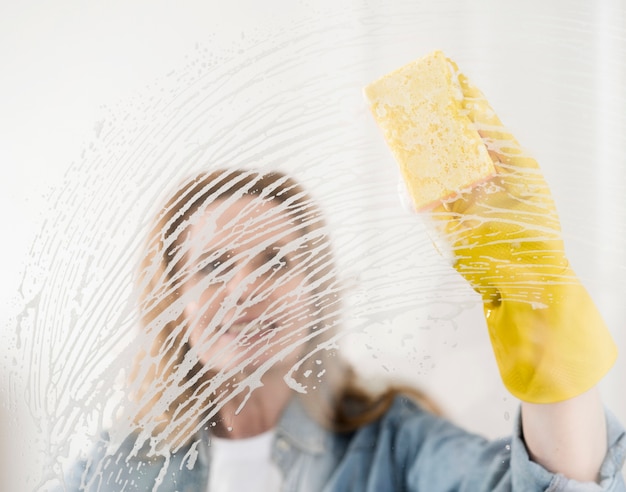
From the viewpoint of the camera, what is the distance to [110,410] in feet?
1.70

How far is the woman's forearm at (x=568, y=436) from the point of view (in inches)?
19.1

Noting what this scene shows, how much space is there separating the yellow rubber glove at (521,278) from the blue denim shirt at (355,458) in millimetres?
57

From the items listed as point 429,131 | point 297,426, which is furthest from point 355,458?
point 429,131

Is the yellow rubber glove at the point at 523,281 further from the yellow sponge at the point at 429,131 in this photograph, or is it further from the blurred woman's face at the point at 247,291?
the blurred woman's face at the point at 247,291

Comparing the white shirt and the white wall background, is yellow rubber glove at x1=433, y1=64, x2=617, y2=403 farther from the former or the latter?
the white shirt

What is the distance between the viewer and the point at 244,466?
1.69 ft

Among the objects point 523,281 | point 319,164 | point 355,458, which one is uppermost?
point 319,164

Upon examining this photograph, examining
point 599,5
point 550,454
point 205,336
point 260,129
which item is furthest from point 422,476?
point 599,5

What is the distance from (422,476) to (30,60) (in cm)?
50

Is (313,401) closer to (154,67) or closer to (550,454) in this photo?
(550,454)

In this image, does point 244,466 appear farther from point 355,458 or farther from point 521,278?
point 521,278

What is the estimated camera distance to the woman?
511mm

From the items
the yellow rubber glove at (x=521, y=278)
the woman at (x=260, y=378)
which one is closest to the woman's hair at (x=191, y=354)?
the woman at (x=260, y=378)

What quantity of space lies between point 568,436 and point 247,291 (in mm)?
268
